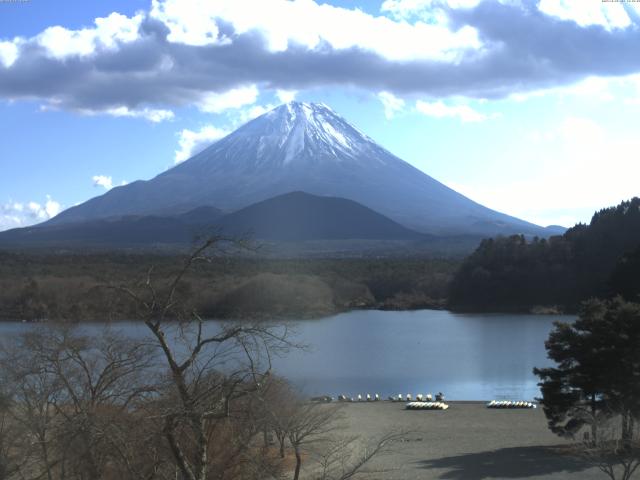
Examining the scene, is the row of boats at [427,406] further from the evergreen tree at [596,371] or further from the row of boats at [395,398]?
the evergreen tree at [596,371]

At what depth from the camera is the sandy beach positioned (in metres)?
10.8

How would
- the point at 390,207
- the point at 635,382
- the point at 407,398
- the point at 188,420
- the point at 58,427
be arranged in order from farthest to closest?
1. the point at 390,207
2. the point at 407,398
3. the point at 635,382
4. the point at 58,427
5. the point at 188,420

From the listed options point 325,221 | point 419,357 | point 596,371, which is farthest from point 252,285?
point 325,221

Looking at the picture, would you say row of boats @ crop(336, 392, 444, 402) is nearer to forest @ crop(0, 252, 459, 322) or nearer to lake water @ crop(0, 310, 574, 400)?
lake water @ crop(0, 310, 574, 400)

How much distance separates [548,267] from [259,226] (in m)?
44.6

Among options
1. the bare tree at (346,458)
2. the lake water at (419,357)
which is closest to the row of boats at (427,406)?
the lake water at (419,357)

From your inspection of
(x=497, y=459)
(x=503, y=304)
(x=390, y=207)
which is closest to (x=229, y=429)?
(x=497, y=459)

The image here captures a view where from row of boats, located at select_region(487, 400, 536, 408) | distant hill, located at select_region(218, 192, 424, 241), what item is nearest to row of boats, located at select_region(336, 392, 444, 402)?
row of boats, located at select_region(487, 400, 536, 408)

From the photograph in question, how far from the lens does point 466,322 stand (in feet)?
124

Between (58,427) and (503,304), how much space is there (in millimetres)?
41896

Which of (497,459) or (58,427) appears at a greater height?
(58,427)

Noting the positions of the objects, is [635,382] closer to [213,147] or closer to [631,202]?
[631,202]

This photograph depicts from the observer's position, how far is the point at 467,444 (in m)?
13.1

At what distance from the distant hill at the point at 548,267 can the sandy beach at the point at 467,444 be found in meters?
28.5
